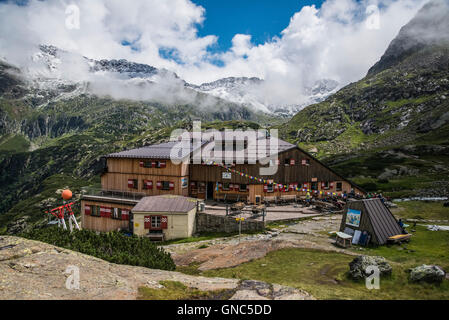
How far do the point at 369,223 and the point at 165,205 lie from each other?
22411mm

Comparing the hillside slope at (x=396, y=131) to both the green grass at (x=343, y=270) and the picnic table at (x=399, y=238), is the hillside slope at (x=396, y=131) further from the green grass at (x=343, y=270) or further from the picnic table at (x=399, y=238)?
the green grass at (x=343, y=270)

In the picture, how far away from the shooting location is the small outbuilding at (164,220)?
31.9 meters

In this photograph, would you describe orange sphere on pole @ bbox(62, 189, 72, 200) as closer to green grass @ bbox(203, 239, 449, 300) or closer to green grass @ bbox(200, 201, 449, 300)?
green grass @ bbox(200, 201, 449, 300)

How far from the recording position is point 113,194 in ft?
135

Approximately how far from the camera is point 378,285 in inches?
486

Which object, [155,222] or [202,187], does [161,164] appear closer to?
[202,187]

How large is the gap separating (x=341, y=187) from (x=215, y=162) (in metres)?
21.9

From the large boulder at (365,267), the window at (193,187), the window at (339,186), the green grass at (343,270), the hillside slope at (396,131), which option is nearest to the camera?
the green grass at (343,270)

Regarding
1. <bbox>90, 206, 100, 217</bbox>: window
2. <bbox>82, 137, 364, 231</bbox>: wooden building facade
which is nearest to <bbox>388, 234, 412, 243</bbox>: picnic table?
<bbox>82, 137, 364, 231</bbox>: wooden building facade

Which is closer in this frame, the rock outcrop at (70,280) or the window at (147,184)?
the rock outcrop at (70,280)

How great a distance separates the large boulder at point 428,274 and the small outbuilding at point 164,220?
23.4 meters

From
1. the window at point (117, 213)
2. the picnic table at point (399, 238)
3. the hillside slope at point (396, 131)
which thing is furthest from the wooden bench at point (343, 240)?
the hillside slope at point (396, 131)

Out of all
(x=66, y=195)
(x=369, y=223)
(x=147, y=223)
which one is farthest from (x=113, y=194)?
(x=369, y=223)

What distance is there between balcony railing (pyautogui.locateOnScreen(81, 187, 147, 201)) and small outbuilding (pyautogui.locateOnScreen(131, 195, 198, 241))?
6466 millimetres
